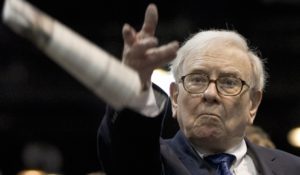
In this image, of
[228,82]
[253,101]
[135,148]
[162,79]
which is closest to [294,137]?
[162,79]

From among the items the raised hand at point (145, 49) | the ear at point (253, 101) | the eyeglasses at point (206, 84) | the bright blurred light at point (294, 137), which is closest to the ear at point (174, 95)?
the eyeglasses at point (206, 84)

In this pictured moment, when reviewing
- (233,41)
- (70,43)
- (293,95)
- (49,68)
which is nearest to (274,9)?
(293,95)

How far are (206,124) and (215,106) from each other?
0.06m

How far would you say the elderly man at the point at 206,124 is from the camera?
8.22ft

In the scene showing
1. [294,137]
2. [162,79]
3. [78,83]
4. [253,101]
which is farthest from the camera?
[294,137]

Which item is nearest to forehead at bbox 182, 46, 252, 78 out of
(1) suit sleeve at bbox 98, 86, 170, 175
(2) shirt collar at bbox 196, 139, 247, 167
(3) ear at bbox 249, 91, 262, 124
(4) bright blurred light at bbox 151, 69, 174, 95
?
(3) ear at bbox 249, 91, 262, 124

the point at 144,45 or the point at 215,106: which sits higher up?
the point at 144,45

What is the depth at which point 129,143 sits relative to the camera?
2.47 metres

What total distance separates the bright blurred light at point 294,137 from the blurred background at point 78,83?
2.0 inches

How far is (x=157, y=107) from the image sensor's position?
2455 millimetres

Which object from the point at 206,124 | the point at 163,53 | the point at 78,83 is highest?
the point at 163,53

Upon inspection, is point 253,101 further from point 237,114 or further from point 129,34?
point 129,34

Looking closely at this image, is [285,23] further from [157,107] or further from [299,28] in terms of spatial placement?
[157,107]

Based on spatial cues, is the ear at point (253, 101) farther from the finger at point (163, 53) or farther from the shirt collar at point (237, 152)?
the finger at point (163, 53)
